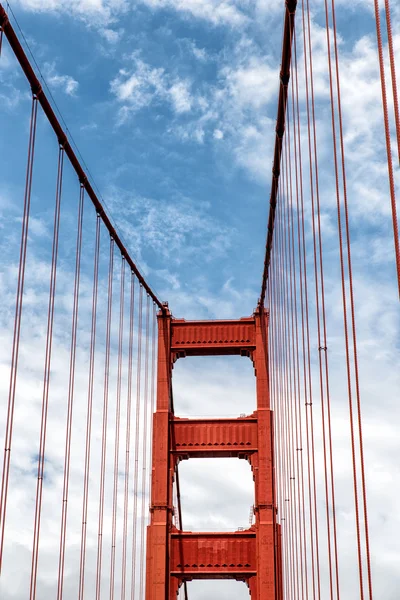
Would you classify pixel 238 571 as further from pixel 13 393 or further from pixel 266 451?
pixel 13 393

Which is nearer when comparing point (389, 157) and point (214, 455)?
point (389, 157)

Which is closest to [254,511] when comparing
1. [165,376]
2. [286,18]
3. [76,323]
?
[165,376]

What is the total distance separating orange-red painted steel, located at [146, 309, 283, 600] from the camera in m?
27.4

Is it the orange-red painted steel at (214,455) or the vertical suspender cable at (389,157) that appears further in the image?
the orange-red painted steel at (214,455)

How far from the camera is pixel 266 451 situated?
2841 cm

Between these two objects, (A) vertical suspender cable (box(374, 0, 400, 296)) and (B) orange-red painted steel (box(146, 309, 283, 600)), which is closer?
(A) vertical suspender cable (box(374, 0, 400, 296))

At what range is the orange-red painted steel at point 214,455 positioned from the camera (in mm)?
27359

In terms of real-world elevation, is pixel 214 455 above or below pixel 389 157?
above

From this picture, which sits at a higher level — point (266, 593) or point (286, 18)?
point (286, 18)

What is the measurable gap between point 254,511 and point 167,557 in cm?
301

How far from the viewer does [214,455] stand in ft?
95.6

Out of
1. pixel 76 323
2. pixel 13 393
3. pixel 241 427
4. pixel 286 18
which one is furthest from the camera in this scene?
pixel 241 427

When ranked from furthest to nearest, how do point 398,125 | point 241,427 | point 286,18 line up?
point 241,427
point 286,18
point 398,125

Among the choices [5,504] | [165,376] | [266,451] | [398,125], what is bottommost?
[5,504]
